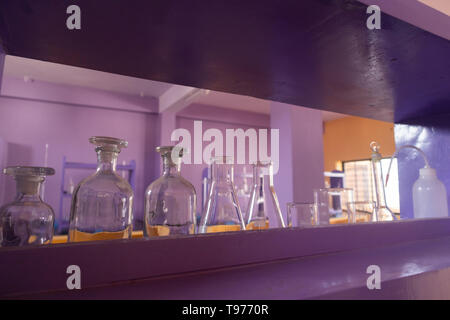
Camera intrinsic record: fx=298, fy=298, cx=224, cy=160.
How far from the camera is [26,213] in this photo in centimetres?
42

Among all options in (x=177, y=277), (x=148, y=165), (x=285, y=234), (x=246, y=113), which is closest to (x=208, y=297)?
(x=177, y=277)

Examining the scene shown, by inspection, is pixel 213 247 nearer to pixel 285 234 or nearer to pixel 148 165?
pixel 285 234

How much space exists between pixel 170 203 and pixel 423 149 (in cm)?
88

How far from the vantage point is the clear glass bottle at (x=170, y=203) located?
0.50 m

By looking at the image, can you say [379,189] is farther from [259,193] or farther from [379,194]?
[259,193]

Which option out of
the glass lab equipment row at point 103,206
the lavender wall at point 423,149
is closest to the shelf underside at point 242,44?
the glass lab equipment row at point 103,206

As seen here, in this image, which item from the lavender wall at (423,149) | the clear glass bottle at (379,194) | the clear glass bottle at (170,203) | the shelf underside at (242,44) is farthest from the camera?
the lavender wall at (423,149)

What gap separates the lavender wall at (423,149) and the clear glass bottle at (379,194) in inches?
9.1

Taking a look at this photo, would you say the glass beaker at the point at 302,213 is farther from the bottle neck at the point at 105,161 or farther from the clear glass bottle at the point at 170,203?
the bottle neck at the point at 105,161

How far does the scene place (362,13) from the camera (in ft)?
1.35
